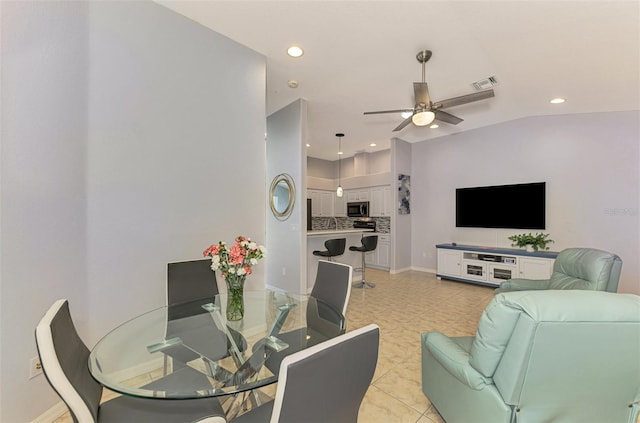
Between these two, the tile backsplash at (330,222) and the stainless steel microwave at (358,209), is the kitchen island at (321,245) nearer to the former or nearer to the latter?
the stainless steel microwave at (358,209)

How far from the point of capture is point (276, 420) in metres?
0.79

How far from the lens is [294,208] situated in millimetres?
4195

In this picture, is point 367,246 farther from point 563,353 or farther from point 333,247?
point 563,353

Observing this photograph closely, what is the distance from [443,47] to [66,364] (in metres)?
3.69

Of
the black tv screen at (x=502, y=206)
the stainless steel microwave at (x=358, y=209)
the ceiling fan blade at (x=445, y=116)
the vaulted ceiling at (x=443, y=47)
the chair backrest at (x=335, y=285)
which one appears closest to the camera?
the chair backrest at (x=335, y=285)

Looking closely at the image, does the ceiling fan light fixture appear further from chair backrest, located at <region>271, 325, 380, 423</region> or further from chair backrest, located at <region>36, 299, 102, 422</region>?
chair backrest, located at <region>36, 299, 102, 422</region>

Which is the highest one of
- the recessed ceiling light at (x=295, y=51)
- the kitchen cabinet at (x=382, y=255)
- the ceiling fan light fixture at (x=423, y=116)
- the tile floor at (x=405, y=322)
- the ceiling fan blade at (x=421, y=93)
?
the recessed ceiling light at (x=295, y=51)

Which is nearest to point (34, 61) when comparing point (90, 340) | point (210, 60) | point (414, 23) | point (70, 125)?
point (70, 125)

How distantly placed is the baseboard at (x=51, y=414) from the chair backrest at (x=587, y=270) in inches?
164

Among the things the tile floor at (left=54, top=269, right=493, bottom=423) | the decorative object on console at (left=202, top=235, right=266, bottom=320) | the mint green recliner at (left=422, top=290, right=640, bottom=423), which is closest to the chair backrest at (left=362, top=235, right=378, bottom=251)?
the tile floor at (left=54, top=269, right=493, bottom=423)

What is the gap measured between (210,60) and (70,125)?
137 centimetres

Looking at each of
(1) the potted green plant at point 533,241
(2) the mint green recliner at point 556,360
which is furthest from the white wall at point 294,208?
(1) the potted green plant at point 533,241

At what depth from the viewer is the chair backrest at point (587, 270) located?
232 cm

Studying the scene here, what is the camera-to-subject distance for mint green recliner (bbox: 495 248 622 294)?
7.61 feet
